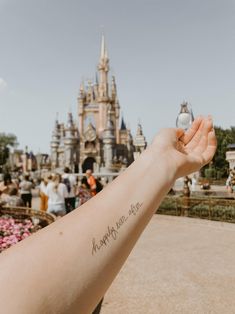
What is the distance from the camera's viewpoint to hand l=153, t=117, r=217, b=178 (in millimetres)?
1479

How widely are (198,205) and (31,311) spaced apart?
12010 millimetres

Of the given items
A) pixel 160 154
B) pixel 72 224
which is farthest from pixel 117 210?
pixel 160 154

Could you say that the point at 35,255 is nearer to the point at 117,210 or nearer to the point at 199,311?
the point at 117,210

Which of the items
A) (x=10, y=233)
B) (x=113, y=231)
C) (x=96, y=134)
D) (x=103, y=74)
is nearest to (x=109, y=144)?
(x=96, y=134)

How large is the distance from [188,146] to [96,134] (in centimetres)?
6502

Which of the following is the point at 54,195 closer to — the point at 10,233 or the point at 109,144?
the point at 10,233

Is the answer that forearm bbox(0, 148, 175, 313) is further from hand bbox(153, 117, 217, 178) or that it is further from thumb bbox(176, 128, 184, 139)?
thumb bbox(176, 128, 184, 139)

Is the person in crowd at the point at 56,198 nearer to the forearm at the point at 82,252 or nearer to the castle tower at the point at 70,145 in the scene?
the forearm at the point at 82,252

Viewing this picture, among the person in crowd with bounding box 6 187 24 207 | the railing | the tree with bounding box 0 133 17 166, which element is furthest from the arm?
the tree with bounding box 0 133 17 166

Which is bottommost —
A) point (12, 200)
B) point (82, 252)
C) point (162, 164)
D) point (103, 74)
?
point (12, 200)

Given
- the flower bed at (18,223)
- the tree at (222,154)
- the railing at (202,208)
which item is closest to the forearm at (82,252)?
the flower bed at (18,223)

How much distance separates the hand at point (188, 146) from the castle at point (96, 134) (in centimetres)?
5750

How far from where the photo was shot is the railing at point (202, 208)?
11109 mm

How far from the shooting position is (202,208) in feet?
38.9
